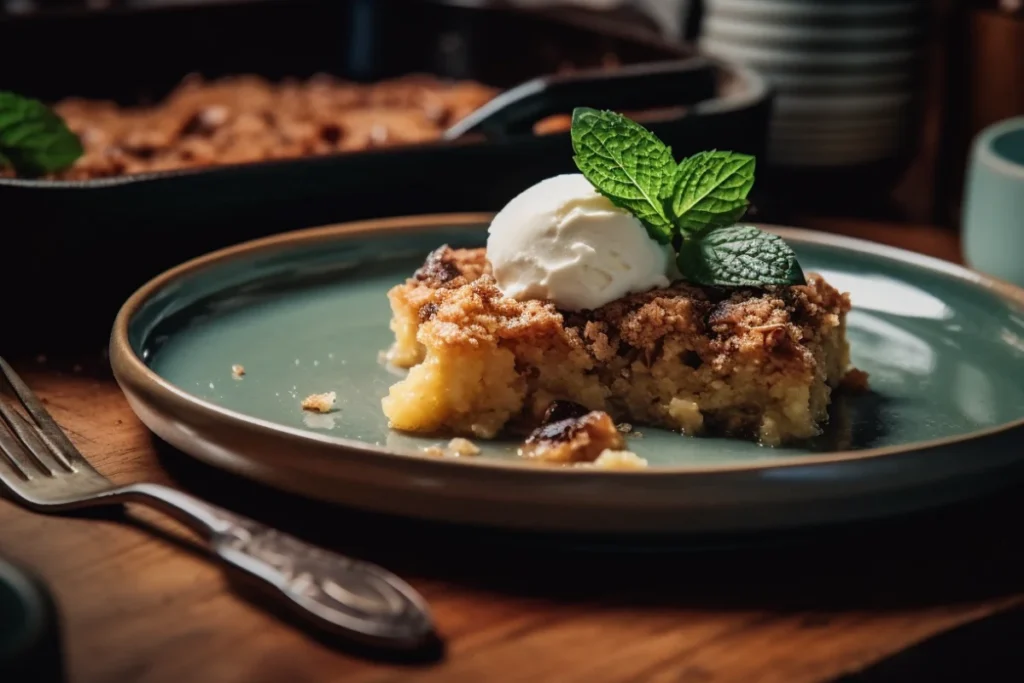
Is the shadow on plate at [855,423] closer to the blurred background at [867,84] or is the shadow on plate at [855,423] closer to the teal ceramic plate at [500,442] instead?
the teal ceramic plate at [500,442]

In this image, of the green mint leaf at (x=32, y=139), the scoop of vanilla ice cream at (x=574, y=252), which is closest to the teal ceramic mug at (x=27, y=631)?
the scoop of vanilla ice cream at (x=574, y=252)

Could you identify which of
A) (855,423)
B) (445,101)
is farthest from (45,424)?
(445,101)

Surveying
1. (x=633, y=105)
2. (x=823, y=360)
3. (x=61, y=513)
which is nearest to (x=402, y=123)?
(x=633, y=105)

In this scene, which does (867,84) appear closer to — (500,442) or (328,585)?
(500,442)

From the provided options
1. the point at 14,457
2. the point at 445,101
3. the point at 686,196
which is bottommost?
the point at 14,457

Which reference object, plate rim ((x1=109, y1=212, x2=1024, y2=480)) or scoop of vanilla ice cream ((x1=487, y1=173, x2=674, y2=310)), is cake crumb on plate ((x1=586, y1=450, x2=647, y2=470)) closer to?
plate rim ((x1=109, y1=212, x2=1024, y2=480))
